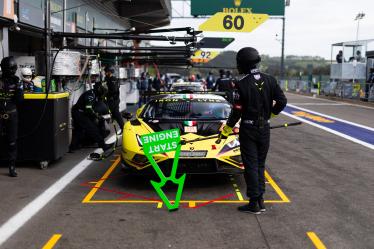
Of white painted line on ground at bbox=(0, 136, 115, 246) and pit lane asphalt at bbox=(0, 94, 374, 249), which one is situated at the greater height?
pit lane asphalt at bbox=(0, 94, 374, 249)

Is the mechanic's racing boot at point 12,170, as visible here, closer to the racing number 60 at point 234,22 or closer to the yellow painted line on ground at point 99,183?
the yellow painted line on ground at point 99,183

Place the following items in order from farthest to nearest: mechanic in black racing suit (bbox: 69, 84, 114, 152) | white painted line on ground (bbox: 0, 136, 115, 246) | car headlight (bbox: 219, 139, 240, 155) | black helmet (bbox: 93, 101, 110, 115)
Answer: black helmet (bbox: 93, 101, 110, 115)
mechanic in black racing suit (bbox: 69, 84, 114, 152)
car headlight (bbox: 219, 139, 240, 155)
white painted line on ground (bbox: 0, 136, 115, 246)

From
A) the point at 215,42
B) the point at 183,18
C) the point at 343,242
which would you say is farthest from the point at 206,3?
the point at 343,242

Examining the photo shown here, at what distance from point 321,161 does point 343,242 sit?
4.65 meters

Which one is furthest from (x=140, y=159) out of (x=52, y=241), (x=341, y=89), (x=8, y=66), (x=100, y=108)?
(x=341, y=89)

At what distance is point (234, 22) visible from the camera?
2017 cm

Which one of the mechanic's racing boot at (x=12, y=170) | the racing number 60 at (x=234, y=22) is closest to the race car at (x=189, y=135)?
the mechanic's racing boot at (x=12, y=170)

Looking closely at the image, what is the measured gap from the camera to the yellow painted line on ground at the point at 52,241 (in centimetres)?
444

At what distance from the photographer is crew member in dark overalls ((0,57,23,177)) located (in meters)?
7.41

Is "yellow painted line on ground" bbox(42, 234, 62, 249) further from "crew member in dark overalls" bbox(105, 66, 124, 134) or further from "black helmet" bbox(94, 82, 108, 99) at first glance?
"crew member in dark overalls" bbox(105, 66, 124, 134)

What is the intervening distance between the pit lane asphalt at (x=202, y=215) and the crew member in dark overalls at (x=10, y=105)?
0.43 m

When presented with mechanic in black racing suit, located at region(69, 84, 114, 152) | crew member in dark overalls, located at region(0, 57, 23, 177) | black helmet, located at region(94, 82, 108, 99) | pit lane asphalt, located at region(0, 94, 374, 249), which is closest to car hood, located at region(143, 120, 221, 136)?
pit lane asphalt, located at region(0, 94, 374, 249)

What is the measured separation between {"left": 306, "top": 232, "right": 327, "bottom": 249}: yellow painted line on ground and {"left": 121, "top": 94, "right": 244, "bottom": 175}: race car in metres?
1.92

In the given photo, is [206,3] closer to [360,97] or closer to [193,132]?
[360,97]
